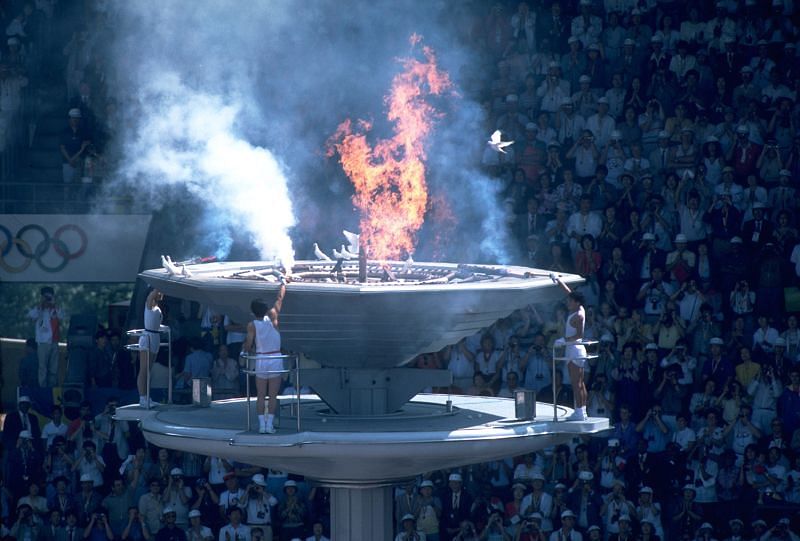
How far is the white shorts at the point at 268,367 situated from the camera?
798 inches

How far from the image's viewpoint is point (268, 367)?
67.1 ft

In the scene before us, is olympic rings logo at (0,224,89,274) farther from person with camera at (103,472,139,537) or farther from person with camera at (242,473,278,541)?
person with camera at (242,473,278,541)

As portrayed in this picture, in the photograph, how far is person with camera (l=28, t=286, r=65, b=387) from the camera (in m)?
32.4

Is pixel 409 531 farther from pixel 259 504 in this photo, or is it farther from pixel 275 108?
pixel 275 108

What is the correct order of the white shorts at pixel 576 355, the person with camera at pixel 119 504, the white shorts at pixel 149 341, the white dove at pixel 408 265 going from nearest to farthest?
the white shorts at pixel 576 355
the white shorts at pixel 149 341
the white dove at pixel 408 265
the person with camera at pixel 119 504

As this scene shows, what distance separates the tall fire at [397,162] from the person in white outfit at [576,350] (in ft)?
20.2

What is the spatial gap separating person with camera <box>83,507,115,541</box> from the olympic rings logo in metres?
7.93

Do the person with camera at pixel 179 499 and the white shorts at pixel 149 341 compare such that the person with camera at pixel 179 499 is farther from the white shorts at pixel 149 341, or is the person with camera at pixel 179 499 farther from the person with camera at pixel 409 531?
the white shorts at pixel 149 341

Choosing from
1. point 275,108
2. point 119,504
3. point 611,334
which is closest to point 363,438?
point 119,504

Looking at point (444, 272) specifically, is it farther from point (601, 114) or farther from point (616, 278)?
point (601, 114)

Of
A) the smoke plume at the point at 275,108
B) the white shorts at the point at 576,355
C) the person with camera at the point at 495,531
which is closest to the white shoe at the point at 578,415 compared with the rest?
the white shorts at the point at 576,355

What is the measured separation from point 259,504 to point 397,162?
9.45 meters

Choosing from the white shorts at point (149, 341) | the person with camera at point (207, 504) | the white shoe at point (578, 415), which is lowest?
the person with camera at point (207, 504)

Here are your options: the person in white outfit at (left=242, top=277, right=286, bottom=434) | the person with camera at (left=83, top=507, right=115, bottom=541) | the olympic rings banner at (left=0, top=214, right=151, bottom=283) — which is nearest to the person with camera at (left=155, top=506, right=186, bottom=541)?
the person with camera at (left=83, top=507, right=115, bottom=541)
